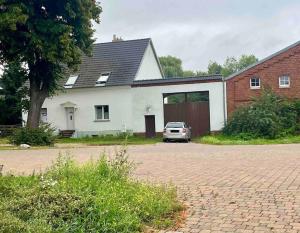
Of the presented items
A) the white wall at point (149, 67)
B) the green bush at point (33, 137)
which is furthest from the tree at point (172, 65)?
the green bush at point (33, 137)

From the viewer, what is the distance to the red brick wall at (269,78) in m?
36.6

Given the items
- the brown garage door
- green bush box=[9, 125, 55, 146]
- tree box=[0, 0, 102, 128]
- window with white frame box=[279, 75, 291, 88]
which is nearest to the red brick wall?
window with white frame box=[279, 75, 291, 88]

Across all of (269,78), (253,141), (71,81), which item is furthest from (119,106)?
(253,141)

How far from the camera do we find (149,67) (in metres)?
45.3

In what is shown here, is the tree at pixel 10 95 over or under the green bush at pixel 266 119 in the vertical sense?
over

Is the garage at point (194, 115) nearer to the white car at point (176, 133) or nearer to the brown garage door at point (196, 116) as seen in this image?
the brown garage door at point (196, 116)

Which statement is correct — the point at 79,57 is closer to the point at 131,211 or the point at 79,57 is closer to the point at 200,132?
the point at 200,132

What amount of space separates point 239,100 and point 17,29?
726 inches

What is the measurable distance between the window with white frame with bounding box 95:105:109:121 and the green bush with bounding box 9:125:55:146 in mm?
12745

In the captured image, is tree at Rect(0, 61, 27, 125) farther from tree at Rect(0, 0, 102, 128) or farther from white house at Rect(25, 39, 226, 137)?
tree at Rect(0, 0, 102, 128)

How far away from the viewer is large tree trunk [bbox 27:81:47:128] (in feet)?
104

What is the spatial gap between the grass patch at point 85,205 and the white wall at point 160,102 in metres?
29.9

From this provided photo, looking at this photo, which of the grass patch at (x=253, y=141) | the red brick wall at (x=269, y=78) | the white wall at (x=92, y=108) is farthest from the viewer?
the white wall at (x=92, y=108)

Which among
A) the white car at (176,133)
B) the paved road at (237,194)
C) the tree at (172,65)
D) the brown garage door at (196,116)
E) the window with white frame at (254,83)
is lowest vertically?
the paved road at (237,194)
